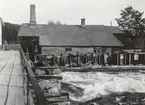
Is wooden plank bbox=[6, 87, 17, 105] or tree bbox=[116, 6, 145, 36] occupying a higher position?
tree bbox=[116, 6, 145, 36]

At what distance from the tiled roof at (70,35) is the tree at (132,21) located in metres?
5.82

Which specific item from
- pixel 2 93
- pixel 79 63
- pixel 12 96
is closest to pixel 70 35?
pixel 79 63

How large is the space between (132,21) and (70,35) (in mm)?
14966

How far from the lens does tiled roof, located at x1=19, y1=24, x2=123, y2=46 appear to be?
3466cm

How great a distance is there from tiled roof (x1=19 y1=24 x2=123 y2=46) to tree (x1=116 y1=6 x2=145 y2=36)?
19.1 feet

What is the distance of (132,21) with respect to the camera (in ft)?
149

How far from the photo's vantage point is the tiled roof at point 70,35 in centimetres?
3466

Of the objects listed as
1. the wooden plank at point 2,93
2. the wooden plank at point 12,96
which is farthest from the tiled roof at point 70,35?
the wooden plank at point 12,96

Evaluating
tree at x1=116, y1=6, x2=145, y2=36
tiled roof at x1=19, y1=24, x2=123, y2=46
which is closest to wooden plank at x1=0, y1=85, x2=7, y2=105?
tiled roof at x1=19, y1=24, x2=123, y2=46

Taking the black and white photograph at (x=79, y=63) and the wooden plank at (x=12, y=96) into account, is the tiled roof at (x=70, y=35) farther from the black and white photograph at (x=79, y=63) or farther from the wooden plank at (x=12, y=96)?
the wooden plank at (x=12, y=96)

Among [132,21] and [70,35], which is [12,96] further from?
[132,21]

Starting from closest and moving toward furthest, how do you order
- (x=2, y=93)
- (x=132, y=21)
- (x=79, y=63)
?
(x=2, y=93) < (x=79, y=63) < (x=132, y=21)

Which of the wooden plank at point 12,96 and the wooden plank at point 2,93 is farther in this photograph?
the wooden plank at point 2,93

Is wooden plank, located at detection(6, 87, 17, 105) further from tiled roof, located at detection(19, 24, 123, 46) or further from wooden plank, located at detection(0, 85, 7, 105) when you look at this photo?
tiled roof, located at detection(19, 24, 123, 46)
